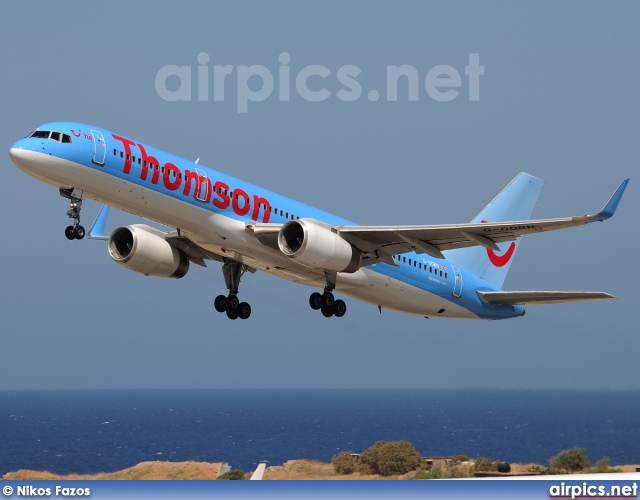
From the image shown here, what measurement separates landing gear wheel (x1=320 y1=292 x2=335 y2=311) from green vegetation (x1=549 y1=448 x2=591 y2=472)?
2379cm

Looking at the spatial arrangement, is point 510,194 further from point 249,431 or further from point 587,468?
point 249,431

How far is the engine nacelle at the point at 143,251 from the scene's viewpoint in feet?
130

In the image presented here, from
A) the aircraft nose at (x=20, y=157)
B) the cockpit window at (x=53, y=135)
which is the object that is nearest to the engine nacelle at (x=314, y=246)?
the cockpit window at (x=53, y=135)

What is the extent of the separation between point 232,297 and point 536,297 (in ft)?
39.5

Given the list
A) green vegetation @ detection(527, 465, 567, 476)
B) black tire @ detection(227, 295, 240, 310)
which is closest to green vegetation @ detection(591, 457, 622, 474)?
green vegetation @ detection(527, 465, 567, 476)

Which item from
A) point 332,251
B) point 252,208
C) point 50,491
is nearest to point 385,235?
point 332,251

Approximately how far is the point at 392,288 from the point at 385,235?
146 inches

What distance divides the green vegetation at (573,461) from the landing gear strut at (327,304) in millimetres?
23328

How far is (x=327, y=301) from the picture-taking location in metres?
39.3

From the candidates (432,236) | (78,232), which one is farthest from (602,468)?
(78,232)

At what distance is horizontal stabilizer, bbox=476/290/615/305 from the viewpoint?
39.3 meters

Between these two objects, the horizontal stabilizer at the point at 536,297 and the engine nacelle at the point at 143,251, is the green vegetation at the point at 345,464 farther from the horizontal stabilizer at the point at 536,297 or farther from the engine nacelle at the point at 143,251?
the engine nacelle at the point at 143,251

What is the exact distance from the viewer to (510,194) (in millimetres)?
50094

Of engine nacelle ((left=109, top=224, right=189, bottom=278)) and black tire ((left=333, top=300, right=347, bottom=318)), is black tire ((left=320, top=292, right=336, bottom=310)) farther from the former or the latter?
engine nacelle ((left=109, top=224, right=189, bottom=278))
